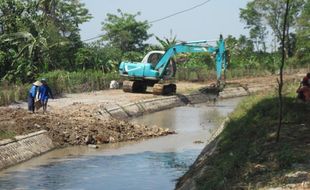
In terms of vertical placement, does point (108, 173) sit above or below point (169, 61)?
below

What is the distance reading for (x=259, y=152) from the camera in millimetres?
11742

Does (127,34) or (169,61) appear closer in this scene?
(169,61)

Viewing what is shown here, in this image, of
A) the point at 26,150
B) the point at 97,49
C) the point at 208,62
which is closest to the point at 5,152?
the point at 26,150

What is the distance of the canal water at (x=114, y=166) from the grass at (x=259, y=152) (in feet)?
7.94

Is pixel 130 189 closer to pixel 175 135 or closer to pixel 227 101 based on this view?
pixel 175 135

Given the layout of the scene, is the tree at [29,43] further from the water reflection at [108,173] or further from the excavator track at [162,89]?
the water reflection at [108,173]

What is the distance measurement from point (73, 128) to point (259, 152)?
12.6 m

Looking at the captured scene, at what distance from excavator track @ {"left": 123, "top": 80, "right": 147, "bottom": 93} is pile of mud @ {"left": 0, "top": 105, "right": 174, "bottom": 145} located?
15.3 metres

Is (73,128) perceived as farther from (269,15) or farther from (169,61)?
(269,15)

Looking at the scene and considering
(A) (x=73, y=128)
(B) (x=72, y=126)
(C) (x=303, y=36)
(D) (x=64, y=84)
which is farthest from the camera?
(C) (x=303, y=36)

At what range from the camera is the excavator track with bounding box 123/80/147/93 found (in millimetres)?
41125

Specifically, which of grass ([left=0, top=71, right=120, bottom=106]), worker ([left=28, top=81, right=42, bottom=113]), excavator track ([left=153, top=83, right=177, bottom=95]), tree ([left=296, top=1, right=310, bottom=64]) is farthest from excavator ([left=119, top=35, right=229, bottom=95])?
tree ([left=296, top=1, right=310, bottom=64])

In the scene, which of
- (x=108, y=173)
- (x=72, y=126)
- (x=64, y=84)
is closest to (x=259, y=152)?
(x=108, y=173)

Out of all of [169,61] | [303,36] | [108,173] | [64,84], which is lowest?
[108,173]
